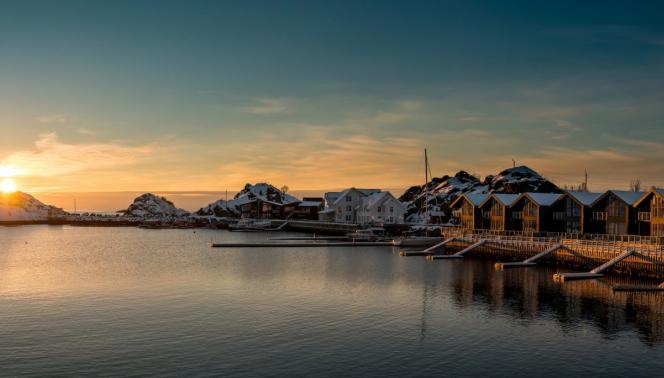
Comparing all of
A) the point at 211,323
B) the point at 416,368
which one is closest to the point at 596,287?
the point at 416,368

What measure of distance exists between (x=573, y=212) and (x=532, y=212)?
670cm

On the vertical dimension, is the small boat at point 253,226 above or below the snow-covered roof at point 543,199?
below

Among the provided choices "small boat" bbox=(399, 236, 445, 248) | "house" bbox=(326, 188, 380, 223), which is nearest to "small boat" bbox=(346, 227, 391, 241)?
"small boat" bbox=(399, 236, 445, 248)

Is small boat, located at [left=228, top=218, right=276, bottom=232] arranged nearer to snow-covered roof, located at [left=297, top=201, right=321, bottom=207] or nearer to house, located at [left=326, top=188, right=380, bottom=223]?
snow-covered roof, located at [left=297, top=201, right=321, bottom=207]

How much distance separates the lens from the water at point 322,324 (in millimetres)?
28828

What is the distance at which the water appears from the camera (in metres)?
28.8

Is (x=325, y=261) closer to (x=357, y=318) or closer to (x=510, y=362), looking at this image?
(x=357, y=318)

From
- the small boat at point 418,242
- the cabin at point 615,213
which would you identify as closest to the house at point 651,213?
the cabin at point 615,213

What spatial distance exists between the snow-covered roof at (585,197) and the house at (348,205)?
81682 millimetres

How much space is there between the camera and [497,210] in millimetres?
94750

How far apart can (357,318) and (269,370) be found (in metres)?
12.5

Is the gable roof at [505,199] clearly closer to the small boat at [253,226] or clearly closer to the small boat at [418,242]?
the small boat at [418,242]

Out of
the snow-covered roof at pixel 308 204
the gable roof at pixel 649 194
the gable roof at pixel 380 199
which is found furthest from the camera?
the snow-covered roof at pixel 308 204

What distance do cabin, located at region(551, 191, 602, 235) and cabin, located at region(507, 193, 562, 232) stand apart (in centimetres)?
95
